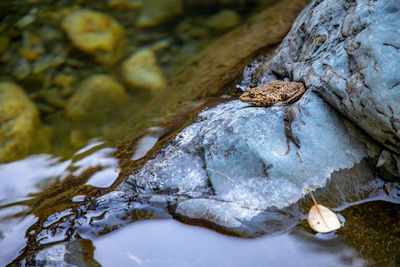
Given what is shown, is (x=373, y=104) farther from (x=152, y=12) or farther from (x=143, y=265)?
(x=152, y=12)

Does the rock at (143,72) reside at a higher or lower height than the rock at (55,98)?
higher

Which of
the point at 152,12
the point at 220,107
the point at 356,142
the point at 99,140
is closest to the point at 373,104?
the point at 356,142

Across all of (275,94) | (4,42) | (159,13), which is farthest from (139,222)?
(4,42)

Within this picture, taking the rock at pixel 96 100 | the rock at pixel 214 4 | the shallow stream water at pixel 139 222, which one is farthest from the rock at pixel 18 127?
the rock at pixel 214 4

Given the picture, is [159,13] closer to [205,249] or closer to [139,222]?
[139,222]

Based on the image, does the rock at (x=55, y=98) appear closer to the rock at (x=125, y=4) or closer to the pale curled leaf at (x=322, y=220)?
the rock at (x=125, y=4)

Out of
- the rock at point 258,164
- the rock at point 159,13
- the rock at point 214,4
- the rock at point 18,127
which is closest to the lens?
the rock at point 258,164
